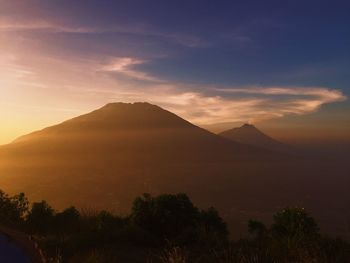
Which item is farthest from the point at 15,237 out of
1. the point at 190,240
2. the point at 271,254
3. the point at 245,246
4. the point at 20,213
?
the point at 20,213

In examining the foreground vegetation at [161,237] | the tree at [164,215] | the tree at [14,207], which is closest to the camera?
the foreground vegetation at [161,237]

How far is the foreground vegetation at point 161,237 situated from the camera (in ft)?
37.0

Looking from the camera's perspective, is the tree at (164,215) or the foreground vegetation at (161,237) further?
the tree at (164,215)

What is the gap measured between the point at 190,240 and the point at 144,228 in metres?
2.95

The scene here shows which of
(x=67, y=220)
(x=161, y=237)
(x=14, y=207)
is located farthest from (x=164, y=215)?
(x=14, y=207)

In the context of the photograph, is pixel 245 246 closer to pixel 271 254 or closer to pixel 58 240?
pixel 271 254

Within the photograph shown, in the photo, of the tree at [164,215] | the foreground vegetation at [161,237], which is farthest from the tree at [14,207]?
the tree at [164,215]

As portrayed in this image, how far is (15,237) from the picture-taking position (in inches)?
292

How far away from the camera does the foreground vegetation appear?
11.3m

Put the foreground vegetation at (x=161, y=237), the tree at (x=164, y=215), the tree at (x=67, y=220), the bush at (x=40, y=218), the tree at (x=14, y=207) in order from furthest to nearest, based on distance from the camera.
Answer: the tree at (x=14, y=207) < the bush at (x=40, y=218) < the tree at (x=67, y=220) < the tree at (x=164, y=215) < the foreground vegetation at (x=161, y=237)

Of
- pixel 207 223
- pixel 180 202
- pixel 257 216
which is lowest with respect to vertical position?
pixel 257 216

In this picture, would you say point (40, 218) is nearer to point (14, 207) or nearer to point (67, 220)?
point (67, 220)

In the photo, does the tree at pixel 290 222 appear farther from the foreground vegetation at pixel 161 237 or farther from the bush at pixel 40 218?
the bush at pixel 40 218

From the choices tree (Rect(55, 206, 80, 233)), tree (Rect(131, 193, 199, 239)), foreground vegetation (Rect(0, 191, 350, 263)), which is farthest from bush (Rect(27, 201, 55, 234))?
tree (Rect(131, 193, 199, 239))
